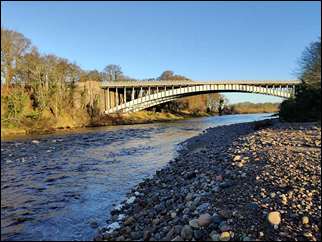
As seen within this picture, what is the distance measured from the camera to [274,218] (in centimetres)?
602

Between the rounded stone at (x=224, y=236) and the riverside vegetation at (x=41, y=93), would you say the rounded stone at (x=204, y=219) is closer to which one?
the rounded stone at (x=224, y=236)

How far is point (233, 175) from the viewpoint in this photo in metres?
9.21

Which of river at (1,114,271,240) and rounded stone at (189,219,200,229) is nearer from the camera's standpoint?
rounded stone at (189,219,200,229)

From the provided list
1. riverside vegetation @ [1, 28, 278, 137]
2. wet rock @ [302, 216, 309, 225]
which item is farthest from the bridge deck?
wet rock @ [302, 216, 309, 225]

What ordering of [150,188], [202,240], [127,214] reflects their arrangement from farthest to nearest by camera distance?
[150,188] < [127,214] < [202,240]

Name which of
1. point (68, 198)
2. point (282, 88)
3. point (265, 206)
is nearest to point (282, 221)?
point (265, 206)

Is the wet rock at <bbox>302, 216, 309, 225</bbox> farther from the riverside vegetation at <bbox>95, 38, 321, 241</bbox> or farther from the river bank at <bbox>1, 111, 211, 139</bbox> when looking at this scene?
the river bank at <bbox>1, 111, 211, 139</bbox>

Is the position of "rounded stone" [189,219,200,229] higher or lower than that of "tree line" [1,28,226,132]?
lower

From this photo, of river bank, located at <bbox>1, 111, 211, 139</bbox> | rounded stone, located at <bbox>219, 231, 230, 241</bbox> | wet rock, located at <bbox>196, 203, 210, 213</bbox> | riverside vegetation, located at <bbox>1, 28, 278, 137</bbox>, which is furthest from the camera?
riverside vegetation, located at <bbox>1, 28, 278, 137</bbox>

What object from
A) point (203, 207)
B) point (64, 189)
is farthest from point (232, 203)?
point (64, 189)

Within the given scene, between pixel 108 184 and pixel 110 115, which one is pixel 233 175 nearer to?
pixel 108 184

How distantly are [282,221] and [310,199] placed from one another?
3.81ft

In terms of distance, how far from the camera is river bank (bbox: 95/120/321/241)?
5.94 m

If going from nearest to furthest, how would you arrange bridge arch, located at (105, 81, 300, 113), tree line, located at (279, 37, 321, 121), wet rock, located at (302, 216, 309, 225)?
wet rock, located at (302, 216, 309, 225) < tree line, located at (279, 37, 321, 121) < bridge arch, located at (105, 81, 300, 113)
